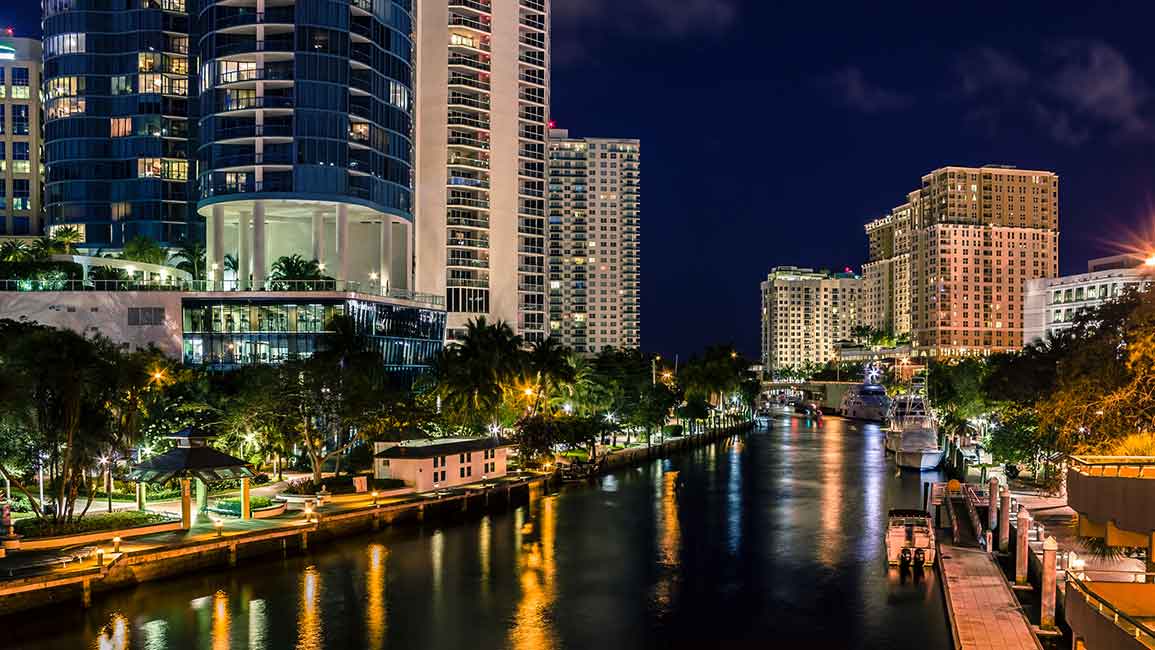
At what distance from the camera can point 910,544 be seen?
53969 mm

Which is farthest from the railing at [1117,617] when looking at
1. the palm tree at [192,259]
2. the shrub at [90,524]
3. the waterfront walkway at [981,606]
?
the palm tree at [192,259]

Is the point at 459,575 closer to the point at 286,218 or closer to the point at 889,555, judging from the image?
the point at 889,555

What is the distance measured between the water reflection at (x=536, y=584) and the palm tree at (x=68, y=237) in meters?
83.2

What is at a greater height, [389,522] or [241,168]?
[241,168]

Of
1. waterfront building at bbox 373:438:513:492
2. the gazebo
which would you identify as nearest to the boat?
waterfront building at bbox 373:438:513:492

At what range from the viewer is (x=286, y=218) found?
118500 millimetres

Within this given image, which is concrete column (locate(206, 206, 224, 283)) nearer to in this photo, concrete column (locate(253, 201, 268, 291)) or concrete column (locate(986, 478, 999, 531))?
concrete column (locate(253, 201, 268, 291))

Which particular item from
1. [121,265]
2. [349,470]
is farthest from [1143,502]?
[121,265]

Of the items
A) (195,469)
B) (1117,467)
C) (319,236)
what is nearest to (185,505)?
(195,469)

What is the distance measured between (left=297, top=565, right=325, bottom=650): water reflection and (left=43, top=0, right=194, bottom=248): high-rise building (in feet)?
323

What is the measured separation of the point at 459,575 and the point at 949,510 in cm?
3194

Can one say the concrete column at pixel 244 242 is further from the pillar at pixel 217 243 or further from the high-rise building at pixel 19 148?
the high-rise building at pixel 19 148

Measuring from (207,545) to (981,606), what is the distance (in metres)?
36.4

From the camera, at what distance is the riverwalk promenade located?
42.9m
